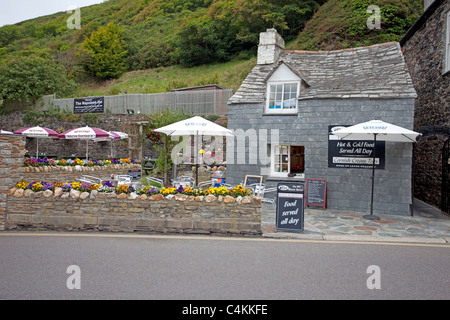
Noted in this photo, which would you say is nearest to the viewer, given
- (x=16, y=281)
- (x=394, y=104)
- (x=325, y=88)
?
(x=16, y=281)

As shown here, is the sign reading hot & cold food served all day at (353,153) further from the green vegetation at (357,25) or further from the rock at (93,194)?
the green vegetation at (357,25)

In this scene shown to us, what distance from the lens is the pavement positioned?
327 inches

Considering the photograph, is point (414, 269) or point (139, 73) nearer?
point (414, 269)

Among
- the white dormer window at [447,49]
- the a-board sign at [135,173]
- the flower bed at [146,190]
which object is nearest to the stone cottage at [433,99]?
the white dormer window at [447,49]

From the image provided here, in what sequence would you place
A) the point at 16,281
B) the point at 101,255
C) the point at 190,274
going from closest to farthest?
the point at 16,281 → the point at 190,274 → the point at 101,255

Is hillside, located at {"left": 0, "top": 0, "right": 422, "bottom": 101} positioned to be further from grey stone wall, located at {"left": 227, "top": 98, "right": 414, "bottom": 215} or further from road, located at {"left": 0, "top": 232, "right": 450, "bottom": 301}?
road, located at {"left": 0, "top": 232, "right": 450, "bottom": 301}

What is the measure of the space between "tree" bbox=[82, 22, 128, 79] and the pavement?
4463 cm

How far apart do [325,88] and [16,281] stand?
11633 millimetres

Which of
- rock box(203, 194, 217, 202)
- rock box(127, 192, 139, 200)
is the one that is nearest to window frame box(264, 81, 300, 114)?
rock box(203, 194, 217, 202)

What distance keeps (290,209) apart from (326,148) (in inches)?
198

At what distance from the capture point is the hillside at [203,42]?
30.4 metres

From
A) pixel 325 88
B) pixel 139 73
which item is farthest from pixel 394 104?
pixel 139 73
